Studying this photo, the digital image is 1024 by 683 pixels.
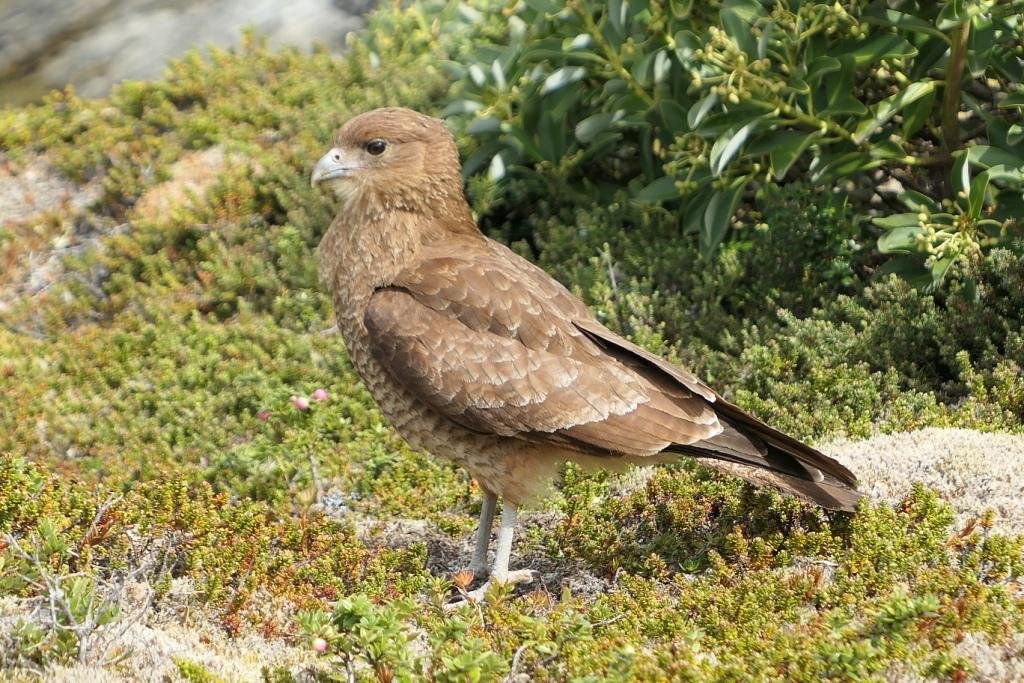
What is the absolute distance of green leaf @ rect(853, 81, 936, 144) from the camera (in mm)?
6672

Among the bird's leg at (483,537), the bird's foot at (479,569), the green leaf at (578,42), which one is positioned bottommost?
the bird's foot at (479,569)

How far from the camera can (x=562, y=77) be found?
7.48m

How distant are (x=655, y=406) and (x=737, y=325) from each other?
2.17m

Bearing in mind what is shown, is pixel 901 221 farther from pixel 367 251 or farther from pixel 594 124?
pixel 367 251

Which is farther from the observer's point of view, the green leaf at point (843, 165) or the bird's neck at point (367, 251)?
the green leaf at point (843, 165)

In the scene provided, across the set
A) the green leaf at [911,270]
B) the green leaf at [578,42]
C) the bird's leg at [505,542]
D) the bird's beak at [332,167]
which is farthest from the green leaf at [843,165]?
the bird's leg at [505,542]

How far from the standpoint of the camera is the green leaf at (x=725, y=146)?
21.8 feet

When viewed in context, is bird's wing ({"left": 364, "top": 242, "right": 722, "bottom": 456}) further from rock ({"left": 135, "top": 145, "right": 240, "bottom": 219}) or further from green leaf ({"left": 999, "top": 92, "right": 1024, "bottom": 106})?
rock ({"left": 135, "top": 145, "right": 240, "bottom": 219})

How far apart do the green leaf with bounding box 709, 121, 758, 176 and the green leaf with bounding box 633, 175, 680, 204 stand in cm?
67

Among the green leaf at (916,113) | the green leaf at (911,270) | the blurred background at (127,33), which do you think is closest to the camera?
the green leaf at (911,270)

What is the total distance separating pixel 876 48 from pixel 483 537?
3279 mm

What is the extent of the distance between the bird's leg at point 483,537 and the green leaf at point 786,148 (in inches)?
94.5

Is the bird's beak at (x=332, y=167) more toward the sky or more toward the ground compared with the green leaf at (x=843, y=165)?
more toward the sky

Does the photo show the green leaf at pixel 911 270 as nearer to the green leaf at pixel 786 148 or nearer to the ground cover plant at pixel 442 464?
the ground cover plant at pixel 442 464
